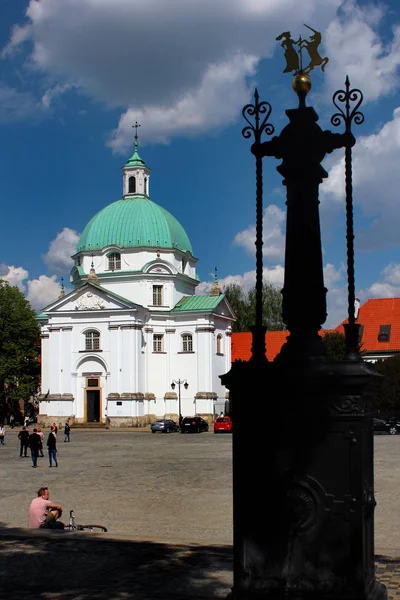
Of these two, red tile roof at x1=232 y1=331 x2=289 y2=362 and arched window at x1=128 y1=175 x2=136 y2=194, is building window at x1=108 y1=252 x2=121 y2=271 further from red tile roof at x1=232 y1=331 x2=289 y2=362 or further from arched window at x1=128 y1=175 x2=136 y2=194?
red tile roof at x1=232 y1=331 x2=289 y2=362

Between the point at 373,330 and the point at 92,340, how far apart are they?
25.0 meters

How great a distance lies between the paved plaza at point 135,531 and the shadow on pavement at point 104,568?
12 millimetres

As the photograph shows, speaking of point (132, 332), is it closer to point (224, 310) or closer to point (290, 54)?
point (224, 310)

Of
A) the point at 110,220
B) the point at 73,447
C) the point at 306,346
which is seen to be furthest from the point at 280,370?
the point at 110,220

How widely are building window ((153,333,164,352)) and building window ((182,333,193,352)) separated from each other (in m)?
1.75

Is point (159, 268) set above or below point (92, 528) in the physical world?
above

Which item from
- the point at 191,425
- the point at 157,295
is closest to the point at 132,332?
the point at 157,295

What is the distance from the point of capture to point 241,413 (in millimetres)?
7543

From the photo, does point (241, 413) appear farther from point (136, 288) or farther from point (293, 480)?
point (136, 288)

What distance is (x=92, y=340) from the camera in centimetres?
6253

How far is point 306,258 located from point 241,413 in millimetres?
1621

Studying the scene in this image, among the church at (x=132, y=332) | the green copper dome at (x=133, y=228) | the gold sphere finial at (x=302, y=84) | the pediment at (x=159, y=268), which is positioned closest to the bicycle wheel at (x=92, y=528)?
the gold sphere finial at (x=302, y=84)

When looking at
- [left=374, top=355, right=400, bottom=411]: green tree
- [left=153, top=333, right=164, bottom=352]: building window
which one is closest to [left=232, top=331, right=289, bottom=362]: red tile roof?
[left=153, top=333, right=164, bottom=352]: building window

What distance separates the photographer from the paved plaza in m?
9.12
